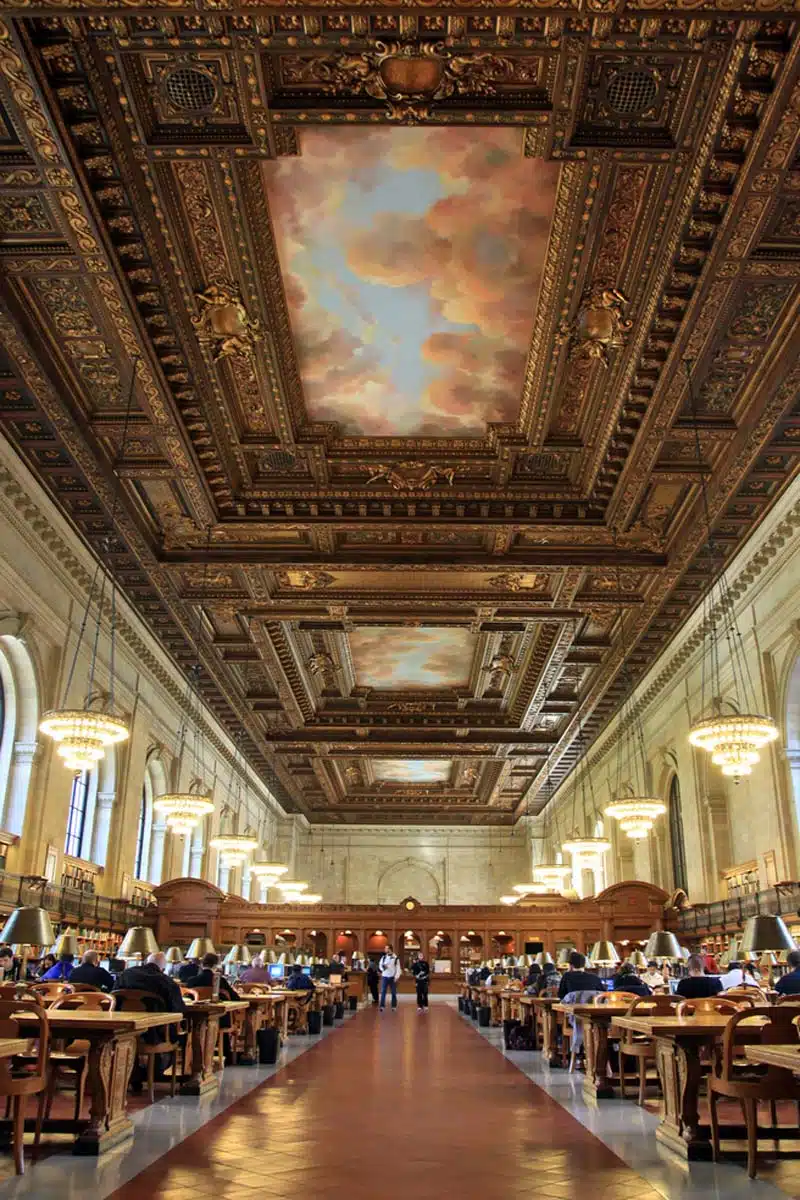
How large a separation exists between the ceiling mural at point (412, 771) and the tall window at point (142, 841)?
836 cm

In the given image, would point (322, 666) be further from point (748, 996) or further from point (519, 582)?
point (748, 996)

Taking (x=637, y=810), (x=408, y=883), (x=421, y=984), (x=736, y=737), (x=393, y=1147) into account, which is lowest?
(x=393, y=1147)

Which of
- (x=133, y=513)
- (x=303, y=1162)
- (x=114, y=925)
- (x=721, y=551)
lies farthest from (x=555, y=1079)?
(x=114, y=925)

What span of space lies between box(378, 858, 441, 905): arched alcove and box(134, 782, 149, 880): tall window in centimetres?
1955

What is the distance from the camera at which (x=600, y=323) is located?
29.9ft

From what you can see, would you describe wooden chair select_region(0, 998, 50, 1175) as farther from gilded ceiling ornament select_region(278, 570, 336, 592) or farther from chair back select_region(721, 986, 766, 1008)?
gilded ceiling ornament select_region(278, 570, 336, 592)

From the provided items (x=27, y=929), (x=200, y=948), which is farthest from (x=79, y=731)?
(x=27, y=929)

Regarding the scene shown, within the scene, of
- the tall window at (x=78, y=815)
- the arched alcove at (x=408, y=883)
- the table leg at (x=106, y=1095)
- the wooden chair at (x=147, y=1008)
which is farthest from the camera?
the arched alcove at (x=408, y=883)

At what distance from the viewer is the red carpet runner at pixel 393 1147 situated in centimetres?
474

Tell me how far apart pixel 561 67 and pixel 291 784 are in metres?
25.8

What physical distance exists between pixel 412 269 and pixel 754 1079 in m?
6.97

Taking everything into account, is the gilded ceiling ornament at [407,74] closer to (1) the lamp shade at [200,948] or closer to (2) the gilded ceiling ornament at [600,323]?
(2) the gilded ceiling ornament at [600,323]

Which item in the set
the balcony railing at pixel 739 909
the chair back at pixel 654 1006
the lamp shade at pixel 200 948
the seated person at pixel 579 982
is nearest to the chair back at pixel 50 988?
the lamp shade at pixel 200 948

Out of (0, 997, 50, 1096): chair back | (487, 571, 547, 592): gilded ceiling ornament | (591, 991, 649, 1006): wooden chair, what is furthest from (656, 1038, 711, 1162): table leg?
(487, 571, 547, 592): gilded ceiling ornament
